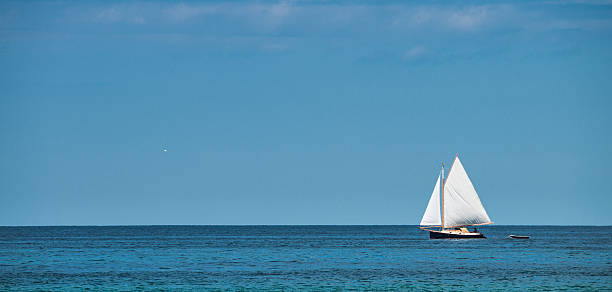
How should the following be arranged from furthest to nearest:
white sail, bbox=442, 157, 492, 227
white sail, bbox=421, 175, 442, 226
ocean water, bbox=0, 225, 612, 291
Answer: white sail, bbox=421, 175, 442, 226
white sail, bbox=442, 157, 492, 227
ocean water, bbox=0, 225, 612, 291

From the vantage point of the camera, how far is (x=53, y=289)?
6500 centimetres

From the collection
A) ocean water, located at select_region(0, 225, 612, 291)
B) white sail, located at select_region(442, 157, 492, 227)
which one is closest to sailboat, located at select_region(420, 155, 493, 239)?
white sail, located at select_region(442, 157, 492, 227)

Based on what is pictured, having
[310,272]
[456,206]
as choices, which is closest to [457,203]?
[456,206]

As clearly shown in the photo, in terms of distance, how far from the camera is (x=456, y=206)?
5773 inches

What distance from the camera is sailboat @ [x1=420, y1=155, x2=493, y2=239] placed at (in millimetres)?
145500

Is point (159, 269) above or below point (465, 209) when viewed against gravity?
below

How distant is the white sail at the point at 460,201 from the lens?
477 feet

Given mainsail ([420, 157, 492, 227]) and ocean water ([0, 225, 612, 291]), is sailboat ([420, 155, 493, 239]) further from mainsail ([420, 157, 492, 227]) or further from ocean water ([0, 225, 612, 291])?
ocean water ([0, 225, 612, 291])

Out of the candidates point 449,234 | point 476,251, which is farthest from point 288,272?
point 449,234

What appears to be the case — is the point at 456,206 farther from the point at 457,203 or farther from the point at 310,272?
the point at 310,272

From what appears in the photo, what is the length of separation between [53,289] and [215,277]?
1451cm

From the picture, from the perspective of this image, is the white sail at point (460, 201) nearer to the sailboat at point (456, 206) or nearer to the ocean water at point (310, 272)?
the sailboat at point (456, 206)

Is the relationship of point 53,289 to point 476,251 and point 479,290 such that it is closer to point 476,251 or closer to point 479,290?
point 479,290

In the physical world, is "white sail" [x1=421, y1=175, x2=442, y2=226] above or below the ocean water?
above
